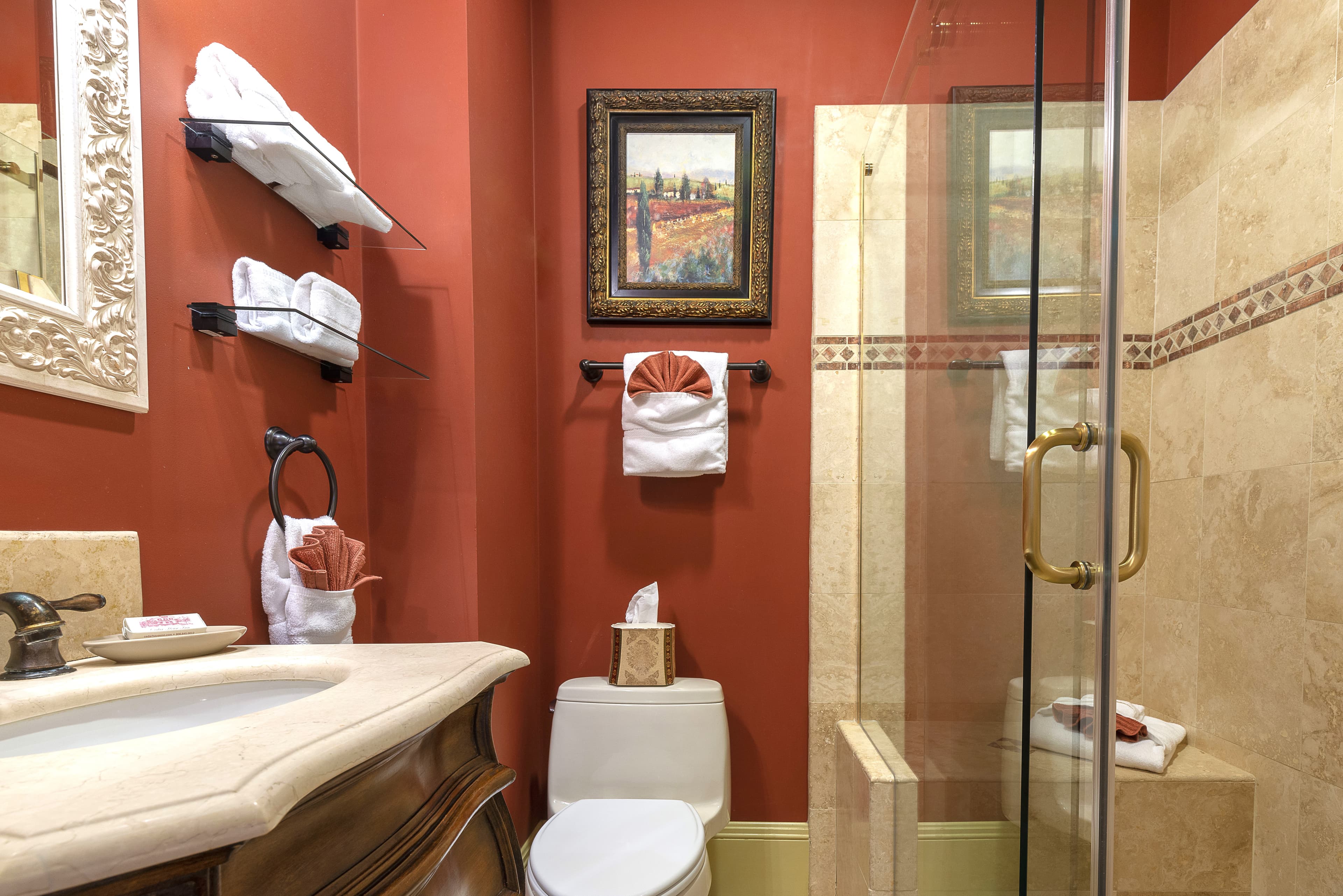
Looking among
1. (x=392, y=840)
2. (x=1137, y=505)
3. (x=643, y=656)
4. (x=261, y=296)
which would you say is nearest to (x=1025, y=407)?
(x=1137, y=505)

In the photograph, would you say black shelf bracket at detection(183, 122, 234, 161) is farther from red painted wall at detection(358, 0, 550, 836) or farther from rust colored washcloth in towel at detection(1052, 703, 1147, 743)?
rust colored washcloth in towel at detection(1052, 703, 1147, 743)

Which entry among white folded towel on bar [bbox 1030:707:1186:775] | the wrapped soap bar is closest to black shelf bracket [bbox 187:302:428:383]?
the wrapped soap bar

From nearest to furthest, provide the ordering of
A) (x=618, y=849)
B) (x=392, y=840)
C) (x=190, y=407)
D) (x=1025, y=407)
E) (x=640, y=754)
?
(x=392, y=840)
(x=1025, y=407)
(x=190, y=407)
(x=618, y=849)
(x=640, y=754)

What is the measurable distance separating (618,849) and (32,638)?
1.14m

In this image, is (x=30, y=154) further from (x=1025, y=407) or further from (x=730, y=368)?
(x=730, y=368)

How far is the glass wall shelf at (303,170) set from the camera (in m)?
1.14

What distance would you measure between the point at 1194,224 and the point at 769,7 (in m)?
1.27

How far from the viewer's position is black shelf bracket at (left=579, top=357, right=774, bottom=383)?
2.10 metres

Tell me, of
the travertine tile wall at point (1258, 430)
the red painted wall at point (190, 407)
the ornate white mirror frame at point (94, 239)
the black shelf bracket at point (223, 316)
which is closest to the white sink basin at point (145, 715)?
the red painted wall at point (190, 407)

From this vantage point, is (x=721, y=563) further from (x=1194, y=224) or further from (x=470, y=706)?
(x=1194, y=224)

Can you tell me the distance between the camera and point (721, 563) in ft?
7.08

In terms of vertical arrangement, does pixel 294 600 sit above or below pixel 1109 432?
below

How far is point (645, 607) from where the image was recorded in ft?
6.63

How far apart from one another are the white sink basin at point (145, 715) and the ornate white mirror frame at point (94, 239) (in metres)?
0.37
